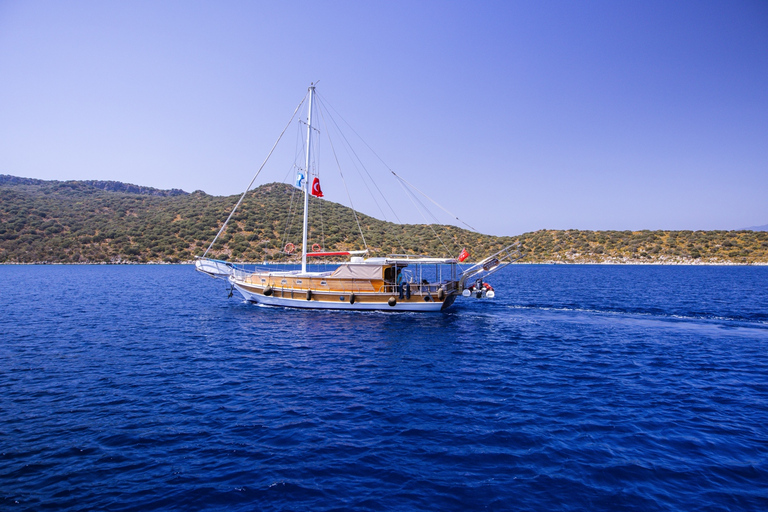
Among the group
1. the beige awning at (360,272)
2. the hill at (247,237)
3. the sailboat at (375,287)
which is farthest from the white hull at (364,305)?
the hill at (247,237)

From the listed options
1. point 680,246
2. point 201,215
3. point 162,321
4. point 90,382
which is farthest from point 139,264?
point 680,246

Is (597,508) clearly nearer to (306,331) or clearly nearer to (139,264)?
(306,331)

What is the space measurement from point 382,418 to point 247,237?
9679 centimetres

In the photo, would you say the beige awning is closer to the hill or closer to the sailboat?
the sailboat

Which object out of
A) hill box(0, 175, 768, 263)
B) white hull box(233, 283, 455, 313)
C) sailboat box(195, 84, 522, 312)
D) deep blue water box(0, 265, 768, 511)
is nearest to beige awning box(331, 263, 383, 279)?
sailboat box(195, 84, 522, 312)

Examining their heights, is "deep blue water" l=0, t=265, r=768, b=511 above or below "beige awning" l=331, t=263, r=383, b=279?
below

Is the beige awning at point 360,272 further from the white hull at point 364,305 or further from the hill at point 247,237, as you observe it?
the hill at point 247,237

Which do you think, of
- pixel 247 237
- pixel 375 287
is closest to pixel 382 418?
pixel 375 287

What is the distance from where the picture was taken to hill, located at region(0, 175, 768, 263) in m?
94.6

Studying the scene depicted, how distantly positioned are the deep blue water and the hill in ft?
212

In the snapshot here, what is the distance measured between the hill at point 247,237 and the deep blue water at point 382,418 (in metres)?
64.5

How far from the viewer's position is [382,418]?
11.2 meters

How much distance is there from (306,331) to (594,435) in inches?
653

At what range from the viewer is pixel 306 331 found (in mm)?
23344
